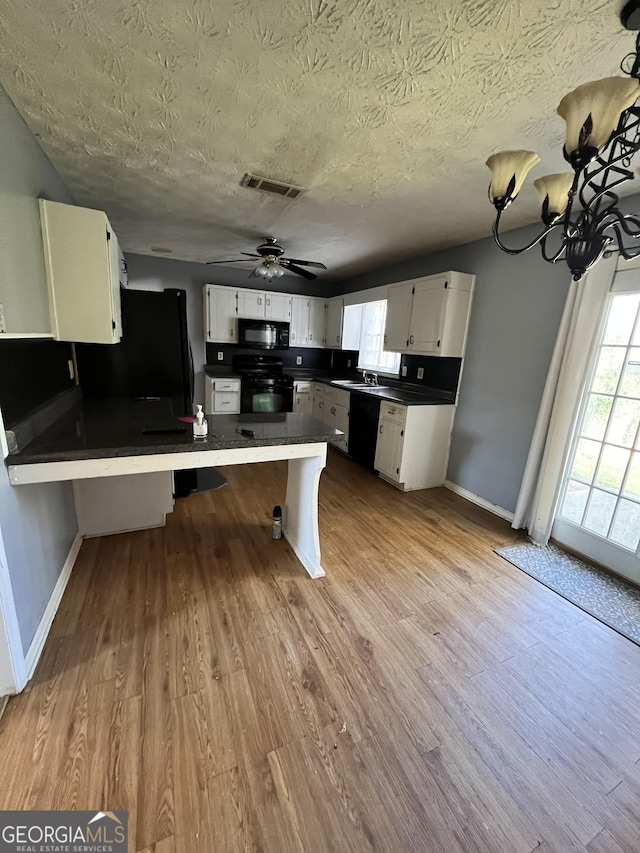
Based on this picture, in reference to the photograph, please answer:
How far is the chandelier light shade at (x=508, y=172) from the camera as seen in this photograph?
111cm

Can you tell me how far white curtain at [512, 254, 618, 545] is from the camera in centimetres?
230

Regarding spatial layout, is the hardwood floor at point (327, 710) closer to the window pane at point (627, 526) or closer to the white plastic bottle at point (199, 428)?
the window pane at point (627, 526)

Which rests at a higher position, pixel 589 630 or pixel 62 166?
pixel 62 166

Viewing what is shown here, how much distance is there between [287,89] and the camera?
54.0 inches

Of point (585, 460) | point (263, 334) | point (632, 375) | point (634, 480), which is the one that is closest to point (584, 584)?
point (634, 480)

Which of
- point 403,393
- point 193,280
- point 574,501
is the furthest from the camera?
point 193,280

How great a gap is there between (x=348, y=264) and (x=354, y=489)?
2840 mm

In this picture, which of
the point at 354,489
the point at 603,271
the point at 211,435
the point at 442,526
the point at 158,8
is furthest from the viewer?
the point at 354,489

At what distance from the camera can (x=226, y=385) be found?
4.70 meters

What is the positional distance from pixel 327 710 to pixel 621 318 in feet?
9.45

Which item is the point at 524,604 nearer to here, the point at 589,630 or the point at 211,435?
the point at 589,630

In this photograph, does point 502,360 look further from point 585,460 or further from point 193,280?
point 193,280

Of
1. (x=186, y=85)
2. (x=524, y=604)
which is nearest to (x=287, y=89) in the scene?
(x=186, y=85)

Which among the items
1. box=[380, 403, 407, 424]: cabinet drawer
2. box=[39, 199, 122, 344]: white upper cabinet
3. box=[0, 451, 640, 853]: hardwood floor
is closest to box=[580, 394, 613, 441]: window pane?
box=[0, 451, 640, 853]: hardwood floor
